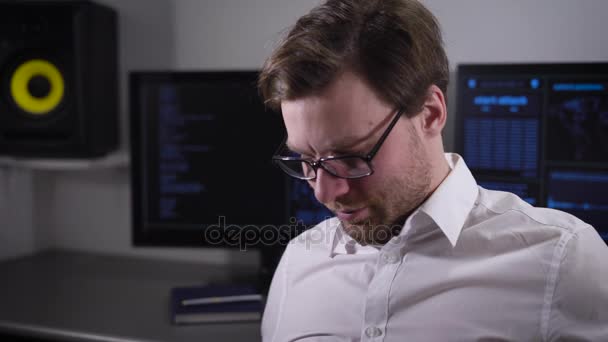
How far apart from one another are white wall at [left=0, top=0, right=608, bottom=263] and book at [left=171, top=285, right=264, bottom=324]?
0.36m

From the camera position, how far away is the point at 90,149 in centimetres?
165

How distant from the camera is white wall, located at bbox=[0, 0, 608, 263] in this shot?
4.48 feet

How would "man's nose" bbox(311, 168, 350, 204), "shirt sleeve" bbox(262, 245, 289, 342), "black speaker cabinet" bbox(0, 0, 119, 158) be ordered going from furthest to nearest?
1. "black speaker cabinet" bbox(0, 0, 119, 158)
2. "shirt sleeve" bbox(262, 245, 289, 342)
3. "man's nose" bbox(311, 168, 350, 204)

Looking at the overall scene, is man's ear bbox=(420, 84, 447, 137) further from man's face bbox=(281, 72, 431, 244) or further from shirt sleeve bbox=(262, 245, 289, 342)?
shirt sleeve bbox=(262, 245, 289, 342)

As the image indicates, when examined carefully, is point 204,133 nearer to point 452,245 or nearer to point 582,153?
point 452,245

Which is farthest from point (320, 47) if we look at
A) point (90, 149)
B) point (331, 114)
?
point (90, 149)

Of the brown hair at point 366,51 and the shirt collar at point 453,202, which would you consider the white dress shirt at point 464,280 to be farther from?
the brown hair at point 366,51

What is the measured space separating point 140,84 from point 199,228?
436mm

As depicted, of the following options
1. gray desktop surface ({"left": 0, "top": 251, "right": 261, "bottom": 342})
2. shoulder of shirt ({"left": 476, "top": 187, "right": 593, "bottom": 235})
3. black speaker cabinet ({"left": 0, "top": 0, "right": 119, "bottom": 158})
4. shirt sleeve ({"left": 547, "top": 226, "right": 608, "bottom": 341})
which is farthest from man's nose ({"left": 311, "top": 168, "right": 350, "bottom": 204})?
black speaker cabinet ({"left": 0, "top": 0, "right": 119, "bottom": 158})

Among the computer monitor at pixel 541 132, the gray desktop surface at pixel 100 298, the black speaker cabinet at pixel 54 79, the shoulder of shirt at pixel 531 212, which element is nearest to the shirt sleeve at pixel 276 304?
the gray desktop surface at pixel 100 298

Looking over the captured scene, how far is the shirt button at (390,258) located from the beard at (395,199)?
44 mm

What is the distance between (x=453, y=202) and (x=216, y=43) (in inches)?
42.3

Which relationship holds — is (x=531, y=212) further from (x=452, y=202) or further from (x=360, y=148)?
(x=360, y=148)

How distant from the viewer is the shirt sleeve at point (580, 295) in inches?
30.9
